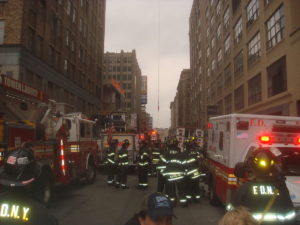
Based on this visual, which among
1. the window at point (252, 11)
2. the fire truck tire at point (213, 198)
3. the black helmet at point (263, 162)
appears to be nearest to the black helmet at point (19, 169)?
the black helmet at point (263, 162)

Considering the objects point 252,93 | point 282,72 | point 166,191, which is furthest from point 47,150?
point 252,93

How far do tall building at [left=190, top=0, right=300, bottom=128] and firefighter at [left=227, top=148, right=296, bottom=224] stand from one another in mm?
16316

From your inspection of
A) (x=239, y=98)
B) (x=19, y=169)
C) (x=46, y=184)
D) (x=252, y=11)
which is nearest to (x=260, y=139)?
(x=19, y=169)

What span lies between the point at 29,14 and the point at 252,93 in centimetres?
2038

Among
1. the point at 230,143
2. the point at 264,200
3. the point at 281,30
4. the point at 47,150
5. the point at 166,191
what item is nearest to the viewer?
the point at 264,200

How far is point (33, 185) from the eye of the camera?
9.82 feet

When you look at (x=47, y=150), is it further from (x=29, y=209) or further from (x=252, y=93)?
(x=252, y=93)

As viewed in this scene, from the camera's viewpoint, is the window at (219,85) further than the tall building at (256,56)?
Yes

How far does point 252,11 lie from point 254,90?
712 cm

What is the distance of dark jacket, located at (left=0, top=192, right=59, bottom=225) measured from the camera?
2592mm

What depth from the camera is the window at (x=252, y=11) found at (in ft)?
86.0

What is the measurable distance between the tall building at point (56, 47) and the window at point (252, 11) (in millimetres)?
19093

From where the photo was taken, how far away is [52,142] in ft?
31.3

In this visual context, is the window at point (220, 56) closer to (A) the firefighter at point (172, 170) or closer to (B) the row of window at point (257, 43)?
(B) the row of window at point (257, 43)
